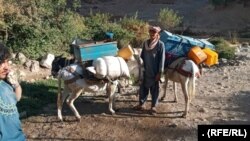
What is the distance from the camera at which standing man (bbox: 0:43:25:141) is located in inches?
175

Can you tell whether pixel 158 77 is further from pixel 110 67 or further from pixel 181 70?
pixel 110 67

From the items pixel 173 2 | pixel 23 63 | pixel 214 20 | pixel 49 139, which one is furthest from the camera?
pixel 173 2

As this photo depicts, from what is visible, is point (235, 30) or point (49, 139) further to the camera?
point (235, 30)

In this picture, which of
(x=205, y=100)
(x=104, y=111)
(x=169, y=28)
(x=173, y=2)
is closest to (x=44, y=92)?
(x=104, y=111)

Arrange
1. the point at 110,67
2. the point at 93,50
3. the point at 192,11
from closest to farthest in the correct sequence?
the point at 110,67
the point at 93,50
the point at 192,11

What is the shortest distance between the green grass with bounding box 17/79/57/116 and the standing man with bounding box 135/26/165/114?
1.92 m

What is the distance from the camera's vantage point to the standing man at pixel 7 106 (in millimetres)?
4436

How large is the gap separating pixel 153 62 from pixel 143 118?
39.0 inches

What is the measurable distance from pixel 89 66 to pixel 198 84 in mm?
3576

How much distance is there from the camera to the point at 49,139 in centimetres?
778

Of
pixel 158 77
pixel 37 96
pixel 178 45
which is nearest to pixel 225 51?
pixel 178 45

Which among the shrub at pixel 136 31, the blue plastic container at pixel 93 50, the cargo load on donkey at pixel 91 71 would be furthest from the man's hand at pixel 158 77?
the shrub at pixel 136 31

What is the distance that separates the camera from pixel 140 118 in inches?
343

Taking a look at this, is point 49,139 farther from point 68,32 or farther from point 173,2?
point 173,2
